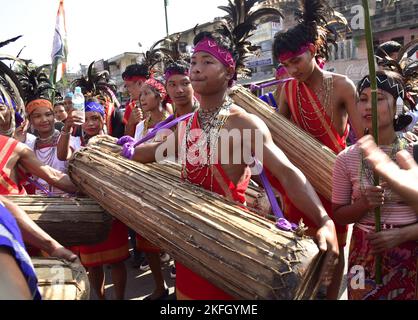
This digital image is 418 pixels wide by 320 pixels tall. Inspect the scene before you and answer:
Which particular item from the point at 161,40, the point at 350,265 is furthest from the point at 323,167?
the point at 161,40

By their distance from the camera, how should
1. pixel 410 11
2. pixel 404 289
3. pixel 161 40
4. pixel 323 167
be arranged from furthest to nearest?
1. pixel 410 11
2. pixel 161 40
3. pixel 323 167
4. pixel 404 289

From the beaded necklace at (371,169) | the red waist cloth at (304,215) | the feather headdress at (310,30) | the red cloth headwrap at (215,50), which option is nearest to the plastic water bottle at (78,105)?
the red cloth headwrap at (215,50)

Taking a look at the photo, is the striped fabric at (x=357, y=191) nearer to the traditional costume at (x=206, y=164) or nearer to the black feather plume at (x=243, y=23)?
the traditional costume at (x=206, y=164)

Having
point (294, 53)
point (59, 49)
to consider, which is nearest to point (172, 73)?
point (294, 53)

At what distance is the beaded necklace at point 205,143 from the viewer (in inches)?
74.4

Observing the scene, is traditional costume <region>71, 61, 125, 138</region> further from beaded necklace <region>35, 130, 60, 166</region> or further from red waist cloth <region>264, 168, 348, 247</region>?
red waist cloth <region>264, 168, 348, 247</region>

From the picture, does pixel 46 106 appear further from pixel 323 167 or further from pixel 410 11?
pixel 410 11

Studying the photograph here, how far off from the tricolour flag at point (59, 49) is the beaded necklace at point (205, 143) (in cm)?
343

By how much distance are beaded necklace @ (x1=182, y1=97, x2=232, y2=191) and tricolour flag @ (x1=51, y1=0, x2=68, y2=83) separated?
3427 mm

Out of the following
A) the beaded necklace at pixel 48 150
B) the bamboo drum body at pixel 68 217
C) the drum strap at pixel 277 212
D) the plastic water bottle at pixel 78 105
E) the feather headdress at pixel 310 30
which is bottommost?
the bamboo drum body at pixel 68 217

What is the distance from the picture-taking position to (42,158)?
3.21 m

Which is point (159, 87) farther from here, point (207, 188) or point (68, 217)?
point (207, 188)

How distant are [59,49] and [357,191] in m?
4.99

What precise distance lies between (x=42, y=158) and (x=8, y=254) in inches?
97.8
